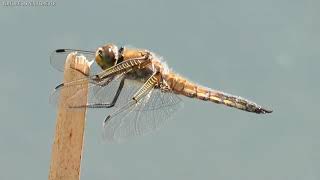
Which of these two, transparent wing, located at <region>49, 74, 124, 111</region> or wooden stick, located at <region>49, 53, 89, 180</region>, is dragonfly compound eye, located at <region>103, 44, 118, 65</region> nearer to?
transparent wing, located at <region>49, 74, 124, 111</region>

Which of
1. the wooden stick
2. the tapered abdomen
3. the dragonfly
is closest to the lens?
the wooden stick

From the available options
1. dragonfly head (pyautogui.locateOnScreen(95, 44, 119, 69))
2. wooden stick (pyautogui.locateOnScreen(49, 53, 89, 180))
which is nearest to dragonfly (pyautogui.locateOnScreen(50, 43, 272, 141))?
dragonfly head (pyautogui.locateOnScreen(95, 44, 119, 69))

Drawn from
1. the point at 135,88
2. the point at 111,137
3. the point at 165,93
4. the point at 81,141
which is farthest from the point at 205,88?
the point at 81,141

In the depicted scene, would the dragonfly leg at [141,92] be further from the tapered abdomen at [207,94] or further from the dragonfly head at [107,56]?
the dragonfly head at [107,56]

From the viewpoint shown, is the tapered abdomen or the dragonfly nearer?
the dragonfly

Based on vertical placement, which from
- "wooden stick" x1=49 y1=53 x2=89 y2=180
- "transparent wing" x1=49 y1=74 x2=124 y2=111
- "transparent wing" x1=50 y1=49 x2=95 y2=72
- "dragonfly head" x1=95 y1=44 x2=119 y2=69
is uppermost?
"dragonfly head" x1=95 y1=44 x2=119 y2=69

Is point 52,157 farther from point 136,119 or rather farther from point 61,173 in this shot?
point 136,119

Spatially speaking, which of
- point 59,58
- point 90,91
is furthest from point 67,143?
point 59,58

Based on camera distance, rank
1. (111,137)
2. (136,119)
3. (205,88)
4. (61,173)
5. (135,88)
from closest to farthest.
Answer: (61,173), (111,137), (136,119), (135,88), (205,88)
